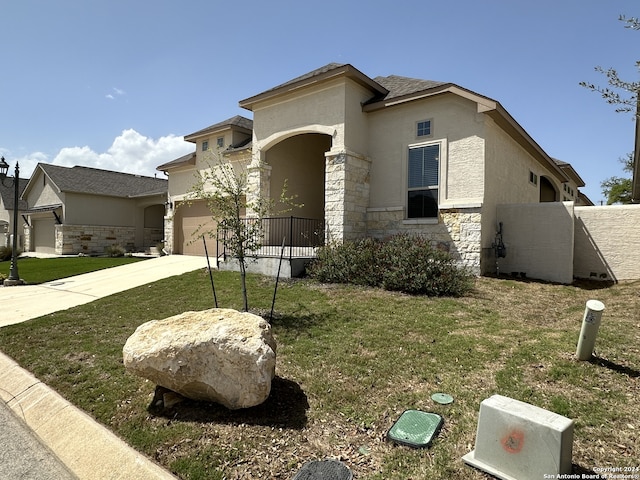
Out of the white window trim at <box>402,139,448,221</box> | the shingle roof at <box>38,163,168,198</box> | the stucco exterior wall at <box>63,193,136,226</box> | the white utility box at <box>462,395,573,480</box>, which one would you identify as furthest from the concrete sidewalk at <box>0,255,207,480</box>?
the stucco exterior wall at <box>63,193,136,226</box>

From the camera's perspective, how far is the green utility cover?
10.5ft

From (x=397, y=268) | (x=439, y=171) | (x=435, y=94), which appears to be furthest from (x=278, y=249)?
(x=435, y=94)

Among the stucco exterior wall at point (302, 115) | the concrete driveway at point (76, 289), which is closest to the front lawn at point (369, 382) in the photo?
the concrete driveway at point (76, 289)

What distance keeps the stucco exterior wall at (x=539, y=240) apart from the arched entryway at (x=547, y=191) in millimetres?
9336

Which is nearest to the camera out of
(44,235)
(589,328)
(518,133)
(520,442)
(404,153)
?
(520,442)

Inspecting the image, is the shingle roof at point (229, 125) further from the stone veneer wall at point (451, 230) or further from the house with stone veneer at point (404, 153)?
the stone veneer wall at point (451, 230)

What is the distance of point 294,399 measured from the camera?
4066 mm

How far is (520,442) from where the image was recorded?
107 inches

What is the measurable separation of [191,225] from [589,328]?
55.4 feet

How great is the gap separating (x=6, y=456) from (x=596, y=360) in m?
6.33

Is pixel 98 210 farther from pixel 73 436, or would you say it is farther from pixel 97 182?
pixel 73 436

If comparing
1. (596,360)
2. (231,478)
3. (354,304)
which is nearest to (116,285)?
(354,304)

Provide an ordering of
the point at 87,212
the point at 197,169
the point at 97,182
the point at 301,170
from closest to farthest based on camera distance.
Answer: the point at 301,170 < the point at 197,169 < the point at 87,212 < the point at 97,182

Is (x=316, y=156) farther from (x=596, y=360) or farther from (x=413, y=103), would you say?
(x=596, y=360)
